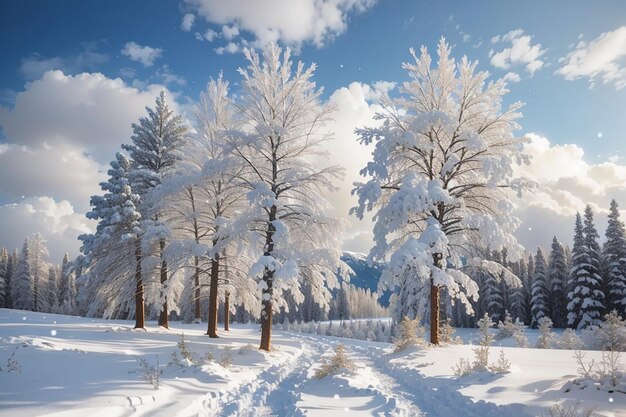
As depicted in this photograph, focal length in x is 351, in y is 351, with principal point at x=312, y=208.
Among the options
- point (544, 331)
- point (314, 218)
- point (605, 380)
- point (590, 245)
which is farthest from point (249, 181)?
point (590, 245)

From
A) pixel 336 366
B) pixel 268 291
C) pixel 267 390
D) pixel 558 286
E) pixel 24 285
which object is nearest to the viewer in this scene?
pixel 267 390

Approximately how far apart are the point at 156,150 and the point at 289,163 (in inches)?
441

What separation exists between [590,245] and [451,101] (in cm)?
3187

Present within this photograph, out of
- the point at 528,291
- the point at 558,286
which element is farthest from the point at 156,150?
the point at 528,291

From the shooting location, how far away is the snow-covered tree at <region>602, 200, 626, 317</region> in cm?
3269

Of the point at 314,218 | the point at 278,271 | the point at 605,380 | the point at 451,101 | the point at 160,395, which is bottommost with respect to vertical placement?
the point at 160,395

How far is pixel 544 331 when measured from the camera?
699 inches

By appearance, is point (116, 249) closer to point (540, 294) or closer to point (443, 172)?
point (443, 172)

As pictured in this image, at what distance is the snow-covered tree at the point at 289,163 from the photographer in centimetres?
1366

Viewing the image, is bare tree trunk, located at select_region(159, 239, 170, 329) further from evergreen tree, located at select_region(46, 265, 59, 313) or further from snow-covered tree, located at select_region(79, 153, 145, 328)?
evergreen tree, located at select_region(46, 265, 59, 313)

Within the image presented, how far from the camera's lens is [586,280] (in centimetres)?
3347

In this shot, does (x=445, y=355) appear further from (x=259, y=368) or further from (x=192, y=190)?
(x=192, y=190)

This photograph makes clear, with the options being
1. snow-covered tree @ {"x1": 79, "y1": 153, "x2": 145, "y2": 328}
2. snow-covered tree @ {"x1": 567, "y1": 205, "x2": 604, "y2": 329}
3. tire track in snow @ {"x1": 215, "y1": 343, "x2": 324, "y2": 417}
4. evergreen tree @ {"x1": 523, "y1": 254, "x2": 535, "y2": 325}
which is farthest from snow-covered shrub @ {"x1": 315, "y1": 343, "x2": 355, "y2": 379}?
evergreen tree @ {"x1": 523, "y1": 254, "x2": 535, "y2": 325}

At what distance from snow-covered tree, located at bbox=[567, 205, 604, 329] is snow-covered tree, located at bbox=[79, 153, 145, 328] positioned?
36843 mm
